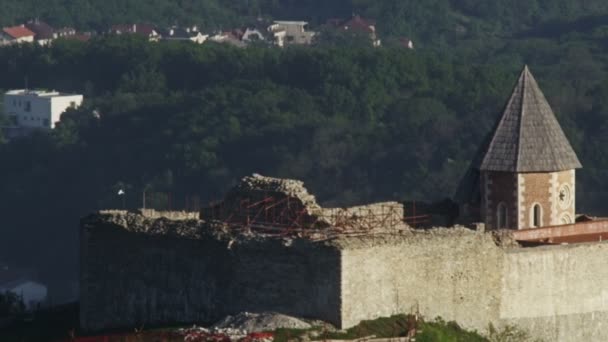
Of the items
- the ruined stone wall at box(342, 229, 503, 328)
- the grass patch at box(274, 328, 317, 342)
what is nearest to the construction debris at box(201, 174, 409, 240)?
the ruined stone wall at box(342, 229, 503, 328)

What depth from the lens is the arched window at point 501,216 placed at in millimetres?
47906

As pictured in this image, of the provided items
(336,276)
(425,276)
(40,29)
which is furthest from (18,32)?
(336,276)

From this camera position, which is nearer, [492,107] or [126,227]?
[126,227]

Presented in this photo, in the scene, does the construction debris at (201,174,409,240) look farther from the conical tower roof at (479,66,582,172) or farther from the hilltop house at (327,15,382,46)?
the hilltop house at (327,15,382,46)

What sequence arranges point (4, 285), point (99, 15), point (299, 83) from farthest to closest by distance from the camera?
1. point (99, 15)
2. point (299, 83)
3. point (4, 285)

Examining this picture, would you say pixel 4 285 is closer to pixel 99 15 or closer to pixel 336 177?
pixel 336 177

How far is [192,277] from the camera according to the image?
1726 inches

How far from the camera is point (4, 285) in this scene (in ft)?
Result: 292

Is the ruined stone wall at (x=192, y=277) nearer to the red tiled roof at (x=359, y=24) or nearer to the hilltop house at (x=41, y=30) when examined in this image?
the hilltop house at (x=41, y=30)

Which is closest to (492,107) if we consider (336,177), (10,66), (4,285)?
(336,177)

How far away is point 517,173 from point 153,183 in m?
56.6

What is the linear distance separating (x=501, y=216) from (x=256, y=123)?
64.0 m

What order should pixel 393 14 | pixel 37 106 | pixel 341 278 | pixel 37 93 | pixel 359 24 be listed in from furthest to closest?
pixel 393 14 → pixel 359 24 → pixel 37 93 → pixel 37 106 → pixel 341 278

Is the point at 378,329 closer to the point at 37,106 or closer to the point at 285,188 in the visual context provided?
the point at 285,188
